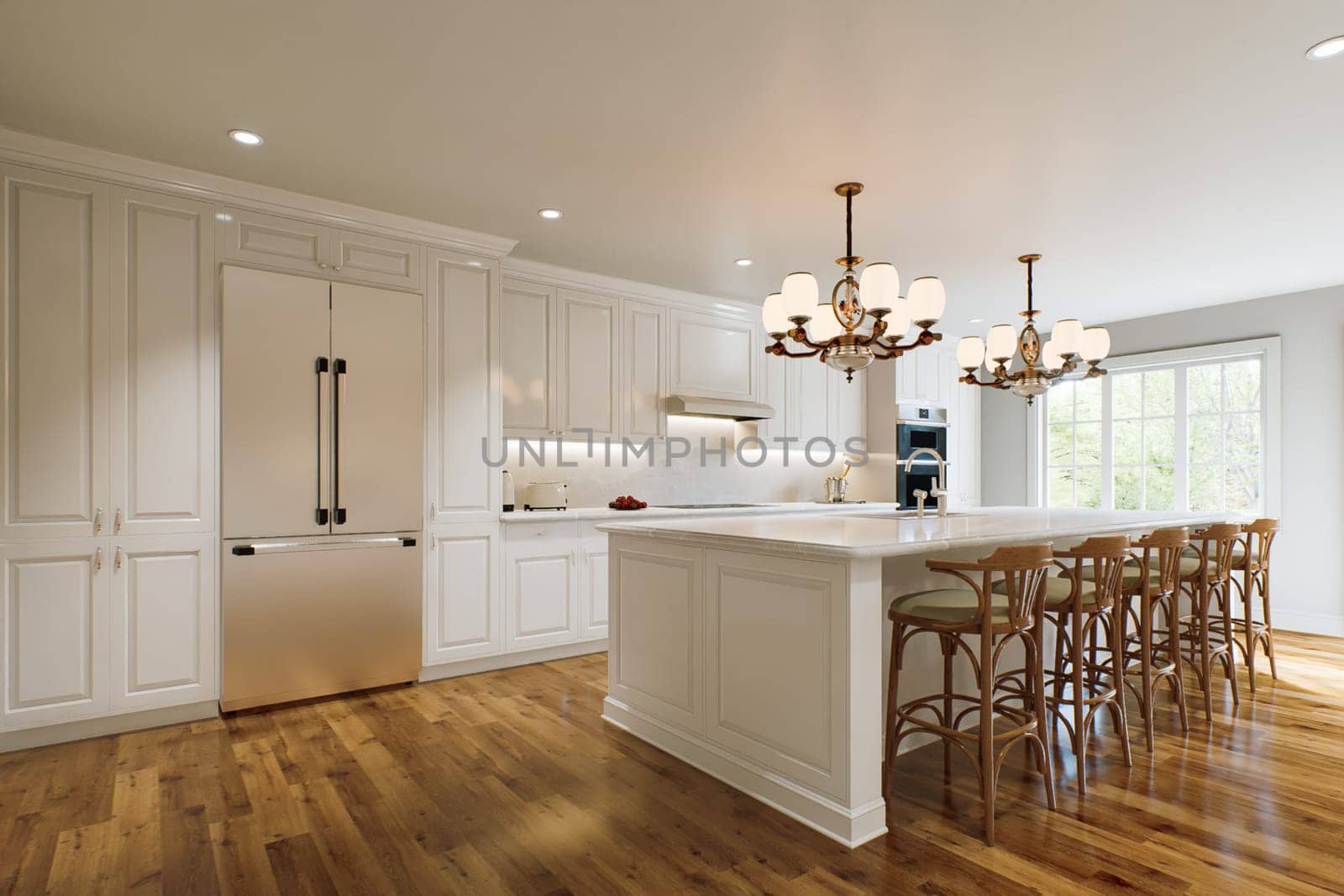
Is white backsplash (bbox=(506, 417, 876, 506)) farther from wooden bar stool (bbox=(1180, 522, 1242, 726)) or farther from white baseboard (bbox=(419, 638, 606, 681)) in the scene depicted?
wooden bar stool (bbox=(1180, 522, 1242, 726))

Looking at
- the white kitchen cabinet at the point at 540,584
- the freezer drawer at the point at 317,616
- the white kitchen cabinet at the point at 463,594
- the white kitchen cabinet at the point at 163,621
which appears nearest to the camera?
the white kitchen cabinet at the point at 163,621

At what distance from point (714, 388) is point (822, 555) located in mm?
3624

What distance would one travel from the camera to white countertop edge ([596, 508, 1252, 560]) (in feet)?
7.50

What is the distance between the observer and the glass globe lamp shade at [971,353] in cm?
455

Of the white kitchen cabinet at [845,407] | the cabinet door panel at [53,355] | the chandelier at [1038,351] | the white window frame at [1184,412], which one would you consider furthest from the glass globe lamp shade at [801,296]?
the white window frame at [1184,412]

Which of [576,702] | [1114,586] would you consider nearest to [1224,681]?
[1114,586]

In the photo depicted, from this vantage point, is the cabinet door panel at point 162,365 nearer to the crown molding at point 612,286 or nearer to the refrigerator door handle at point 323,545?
the refrigerator door handle at point 323,545

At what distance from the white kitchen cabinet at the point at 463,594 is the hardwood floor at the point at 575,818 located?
753 millimetres

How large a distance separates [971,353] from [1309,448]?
10.1 feet

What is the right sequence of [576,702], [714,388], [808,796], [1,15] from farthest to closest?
[714,388] < [576,702] < [808,796] < [1,15]

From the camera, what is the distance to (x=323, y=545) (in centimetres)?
375

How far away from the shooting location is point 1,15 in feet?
7.34

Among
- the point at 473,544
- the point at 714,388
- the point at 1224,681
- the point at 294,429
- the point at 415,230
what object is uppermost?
the point at 415,230

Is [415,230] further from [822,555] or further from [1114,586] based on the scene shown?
[1114,586]
